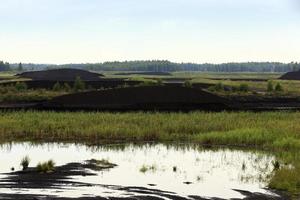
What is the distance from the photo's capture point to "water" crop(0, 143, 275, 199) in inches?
803

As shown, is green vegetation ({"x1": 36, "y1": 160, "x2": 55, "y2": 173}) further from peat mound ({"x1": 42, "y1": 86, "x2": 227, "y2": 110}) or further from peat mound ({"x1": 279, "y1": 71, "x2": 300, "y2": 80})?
peat mound ({"x1": 279, "y1": 71, "x2": 300, "y2": 80})

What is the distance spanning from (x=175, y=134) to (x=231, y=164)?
10.3m

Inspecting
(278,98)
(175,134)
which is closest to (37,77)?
(278,98)

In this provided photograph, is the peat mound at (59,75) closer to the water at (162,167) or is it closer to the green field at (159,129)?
the green field at (159,129)

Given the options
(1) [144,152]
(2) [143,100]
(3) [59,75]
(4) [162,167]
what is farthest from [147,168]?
(3) [59,75]

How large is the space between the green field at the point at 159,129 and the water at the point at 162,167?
244cm

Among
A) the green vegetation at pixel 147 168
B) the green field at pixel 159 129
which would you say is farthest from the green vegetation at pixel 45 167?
the green field at pixel 159 129

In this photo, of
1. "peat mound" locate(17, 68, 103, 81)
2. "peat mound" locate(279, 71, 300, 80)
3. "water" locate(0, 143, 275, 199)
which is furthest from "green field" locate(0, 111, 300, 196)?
"peat mound" locate(279, 71, 300, 80)

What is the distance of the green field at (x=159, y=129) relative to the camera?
33938 mm

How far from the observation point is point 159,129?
38.2 m

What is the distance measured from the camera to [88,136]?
35.2 meters

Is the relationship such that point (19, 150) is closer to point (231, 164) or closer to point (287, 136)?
point (231, 164)

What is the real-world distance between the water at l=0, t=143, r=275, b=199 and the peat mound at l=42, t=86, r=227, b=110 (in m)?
23.5

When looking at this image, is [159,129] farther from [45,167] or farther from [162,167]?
[45,167]
